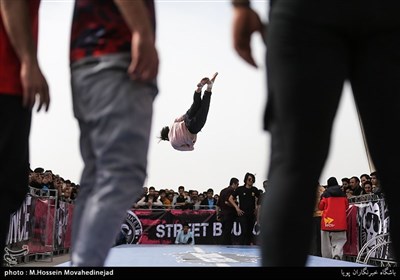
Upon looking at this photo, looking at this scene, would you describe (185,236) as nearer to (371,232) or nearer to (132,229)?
(132,229)

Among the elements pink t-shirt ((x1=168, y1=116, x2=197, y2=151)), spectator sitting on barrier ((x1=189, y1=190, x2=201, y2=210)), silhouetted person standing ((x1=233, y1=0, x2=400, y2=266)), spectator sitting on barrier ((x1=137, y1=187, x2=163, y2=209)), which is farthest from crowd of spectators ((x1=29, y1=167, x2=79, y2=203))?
silhouetted person standing ((x1=233, y1=0, x2=400, y2=266))

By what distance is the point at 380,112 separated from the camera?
1128mm

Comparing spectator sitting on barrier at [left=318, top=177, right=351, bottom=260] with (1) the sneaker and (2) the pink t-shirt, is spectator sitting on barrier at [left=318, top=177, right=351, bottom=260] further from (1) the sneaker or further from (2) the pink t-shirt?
(1) the sneaker

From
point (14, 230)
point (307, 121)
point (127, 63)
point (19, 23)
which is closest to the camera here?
point (307, 121)

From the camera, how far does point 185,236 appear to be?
13156 mm

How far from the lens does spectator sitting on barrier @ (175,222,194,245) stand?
516 inches

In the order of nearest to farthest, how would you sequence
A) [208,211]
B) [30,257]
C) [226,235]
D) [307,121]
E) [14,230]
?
[307,121] < [14,230] < [30,257] < [226,235] < [208,211]

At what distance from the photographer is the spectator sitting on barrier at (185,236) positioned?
13094 mm

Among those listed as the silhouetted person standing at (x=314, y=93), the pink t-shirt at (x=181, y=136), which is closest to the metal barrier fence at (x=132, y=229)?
the pink t-shirt at (x=181, y=136)

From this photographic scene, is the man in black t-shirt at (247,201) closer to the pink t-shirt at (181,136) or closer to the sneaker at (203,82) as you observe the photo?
the pink t-shirt at (181,136)

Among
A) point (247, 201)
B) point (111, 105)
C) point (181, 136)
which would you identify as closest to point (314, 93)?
point (111, 105)

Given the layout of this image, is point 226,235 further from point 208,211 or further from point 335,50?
point 335,50
